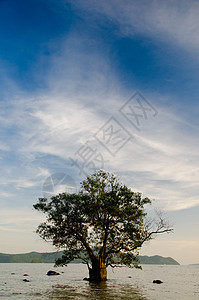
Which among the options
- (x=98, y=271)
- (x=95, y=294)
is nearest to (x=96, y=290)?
(x=95, y=294)

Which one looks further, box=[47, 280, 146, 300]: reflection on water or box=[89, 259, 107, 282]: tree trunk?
box=[89, 259, 107, 282]: tree trunk

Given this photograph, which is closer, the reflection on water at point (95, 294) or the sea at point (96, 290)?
the reflection on water at point (95, 294)

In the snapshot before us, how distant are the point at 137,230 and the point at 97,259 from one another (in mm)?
7722

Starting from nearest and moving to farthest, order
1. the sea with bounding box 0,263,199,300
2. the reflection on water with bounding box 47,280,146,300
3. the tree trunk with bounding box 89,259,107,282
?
the reflection on water with bounding box 47,280,146,300 < the sea with bounding box 0,263,199,300 < the tree trunk with bounding box 89,259,107,282

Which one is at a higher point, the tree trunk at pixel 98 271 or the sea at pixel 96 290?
the tree trunk at pixel 98 271

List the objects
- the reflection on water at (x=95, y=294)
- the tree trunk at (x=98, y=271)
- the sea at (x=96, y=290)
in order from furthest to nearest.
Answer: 1. the tree trunk at (x=98, y=271)
2. the sea at (x=96, y=290)
3. the reflection on water at (x=95, y=294)

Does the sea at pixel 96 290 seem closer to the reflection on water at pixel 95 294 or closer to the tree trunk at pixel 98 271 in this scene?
the reflection on water at pixel 95 294

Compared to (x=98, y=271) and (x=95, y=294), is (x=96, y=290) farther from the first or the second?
(x=98, y=271)

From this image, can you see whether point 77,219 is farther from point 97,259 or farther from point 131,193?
point 131,193

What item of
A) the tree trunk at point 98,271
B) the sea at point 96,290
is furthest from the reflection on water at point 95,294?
the tree trunk at point 98,271

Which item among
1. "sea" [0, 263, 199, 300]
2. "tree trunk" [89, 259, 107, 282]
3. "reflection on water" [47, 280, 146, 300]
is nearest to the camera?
"reflection on water" [47, 280, 146, 300]

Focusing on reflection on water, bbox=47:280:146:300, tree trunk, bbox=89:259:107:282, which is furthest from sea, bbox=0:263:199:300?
tree trunk, bbox=89:259:107:282

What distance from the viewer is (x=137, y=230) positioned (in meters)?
40.9

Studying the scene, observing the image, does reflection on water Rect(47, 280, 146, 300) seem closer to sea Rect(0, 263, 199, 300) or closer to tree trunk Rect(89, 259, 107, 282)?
sea Rect(0, 263, 199, 300)
